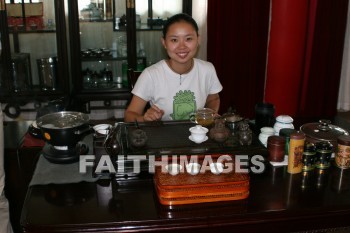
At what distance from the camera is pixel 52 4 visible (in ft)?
12.0

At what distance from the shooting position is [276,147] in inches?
63.2

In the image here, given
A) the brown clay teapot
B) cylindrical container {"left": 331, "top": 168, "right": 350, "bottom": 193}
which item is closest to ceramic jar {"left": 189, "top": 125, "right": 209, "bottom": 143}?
the brown clay teapot

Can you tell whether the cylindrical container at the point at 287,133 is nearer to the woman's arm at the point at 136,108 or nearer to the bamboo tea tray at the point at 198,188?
the bamboo tea tray at the point at 198,188

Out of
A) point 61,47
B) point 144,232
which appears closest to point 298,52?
point 61,47

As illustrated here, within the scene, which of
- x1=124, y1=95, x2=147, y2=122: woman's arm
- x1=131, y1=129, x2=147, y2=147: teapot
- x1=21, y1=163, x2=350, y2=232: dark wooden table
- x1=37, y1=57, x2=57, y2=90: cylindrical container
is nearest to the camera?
x1=21, y1=163, x2=350, y2=232: dark wooden table

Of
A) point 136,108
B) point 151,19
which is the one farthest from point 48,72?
point 136,108

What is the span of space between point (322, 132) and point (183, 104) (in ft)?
2.49

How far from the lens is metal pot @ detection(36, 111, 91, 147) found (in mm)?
1560

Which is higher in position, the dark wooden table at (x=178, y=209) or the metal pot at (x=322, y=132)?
the metal pot at (x=322, y=132)

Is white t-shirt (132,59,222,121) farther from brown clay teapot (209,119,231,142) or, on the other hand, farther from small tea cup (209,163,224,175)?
small tea cup (209,163,224,175)

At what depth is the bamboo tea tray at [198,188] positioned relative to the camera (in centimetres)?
133

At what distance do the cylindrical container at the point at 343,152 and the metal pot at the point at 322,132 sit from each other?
8 centimetres

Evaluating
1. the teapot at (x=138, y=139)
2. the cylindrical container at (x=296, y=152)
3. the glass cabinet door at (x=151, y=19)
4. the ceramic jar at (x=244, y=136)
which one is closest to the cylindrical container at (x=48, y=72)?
the glass cabinet door at (x=151, y=19)

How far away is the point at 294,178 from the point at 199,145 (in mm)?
372
